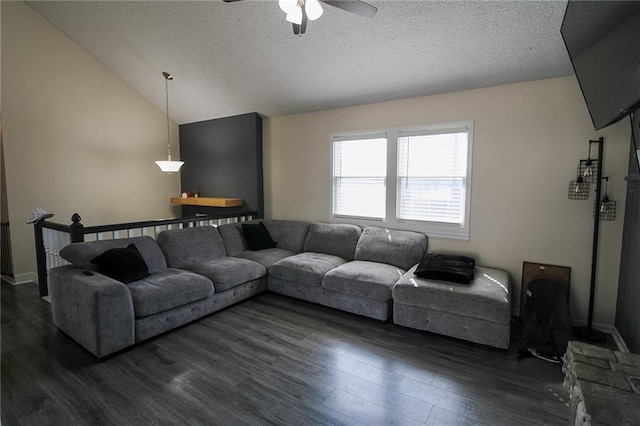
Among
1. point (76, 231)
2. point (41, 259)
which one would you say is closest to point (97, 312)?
point (76, 231)

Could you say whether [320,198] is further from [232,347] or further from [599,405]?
[599,405]

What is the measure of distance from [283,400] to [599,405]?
65.4 inches

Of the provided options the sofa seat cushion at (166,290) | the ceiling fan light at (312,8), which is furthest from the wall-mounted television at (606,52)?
the sofa seat cushion at (166,290)

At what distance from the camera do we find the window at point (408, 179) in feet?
11.7

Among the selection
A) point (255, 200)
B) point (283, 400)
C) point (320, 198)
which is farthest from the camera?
point (255, 200)

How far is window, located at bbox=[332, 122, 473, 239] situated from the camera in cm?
356

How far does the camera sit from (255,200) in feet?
16.8

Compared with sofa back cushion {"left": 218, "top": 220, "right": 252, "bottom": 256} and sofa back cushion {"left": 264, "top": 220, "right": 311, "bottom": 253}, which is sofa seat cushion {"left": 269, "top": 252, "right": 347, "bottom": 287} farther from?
sofa back cushion {"left": 218, "top": 220, "right": 252, "bottom": 256}

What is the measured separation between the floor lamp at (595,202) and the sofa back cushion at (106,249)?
4.24m

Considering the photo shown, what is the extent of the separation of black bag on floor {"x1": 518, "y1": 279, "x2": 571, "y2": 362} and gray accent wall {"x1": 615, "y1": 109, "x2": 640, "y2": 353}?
0.40m

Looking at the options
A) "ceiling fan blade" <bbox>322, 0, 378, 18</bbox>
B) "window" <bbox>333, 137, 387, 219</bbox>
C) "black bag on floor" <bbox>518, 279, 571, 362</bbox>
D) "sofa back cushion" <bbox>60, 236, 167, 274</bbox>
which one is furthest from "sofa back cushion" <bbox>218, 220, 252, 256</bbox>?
"black bag on floor" <bbox>518, 279, 571, 362</bbox>

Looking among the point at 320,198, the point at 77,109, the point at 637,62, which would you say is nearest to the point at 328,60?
the point at 320,198

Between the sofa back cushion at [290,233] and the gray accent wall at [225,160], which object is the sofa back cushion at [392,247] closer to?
the sofa back cushion at [290,233]

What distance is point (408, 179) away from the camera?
12.8ft
